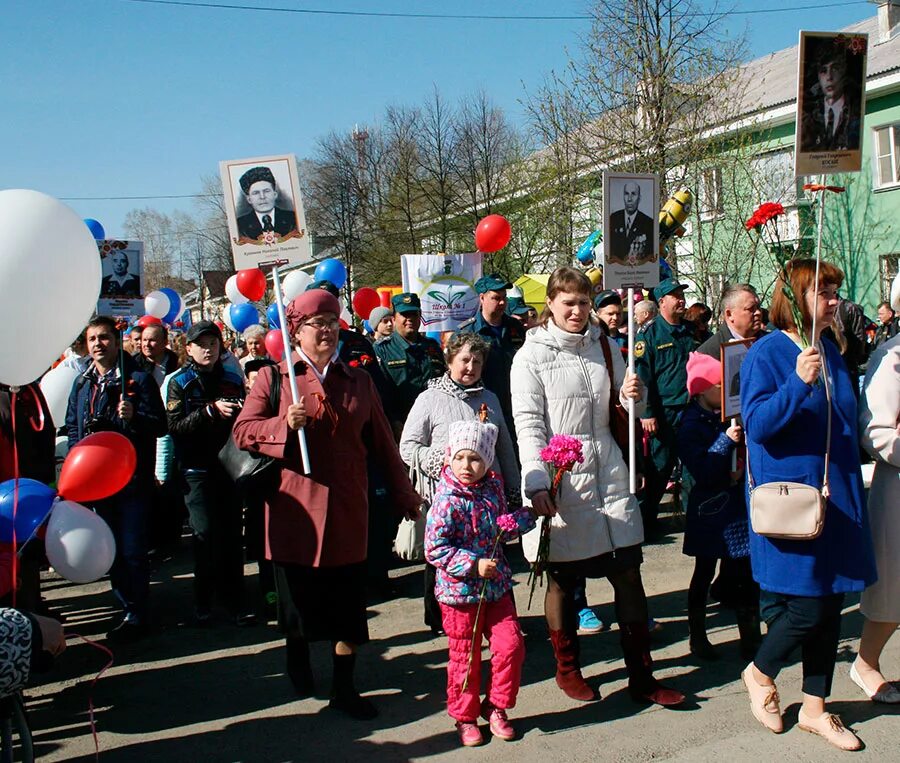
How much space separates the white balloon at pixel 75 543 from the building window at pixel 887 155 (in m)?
24.2

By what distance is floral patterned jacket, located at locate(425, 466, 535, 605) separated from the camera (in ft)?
13.8

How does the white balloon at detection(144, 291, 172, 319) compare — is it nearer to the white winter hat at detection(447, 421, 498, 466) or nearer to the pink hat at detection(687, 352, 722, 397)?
the pink hat at detection(687, 352, 722, 397)

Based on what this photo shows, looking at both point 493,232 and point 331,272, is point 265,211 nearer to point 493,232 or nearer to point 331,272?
point 331,272

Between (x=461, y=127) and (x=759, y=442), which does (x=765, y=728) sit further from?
(x=461, y=127)

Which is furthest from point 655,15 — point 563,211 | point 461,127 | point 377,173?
point 377,173

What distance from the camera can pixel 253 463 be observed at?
4.77 meters

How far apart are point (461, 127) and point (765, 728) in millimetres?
27783

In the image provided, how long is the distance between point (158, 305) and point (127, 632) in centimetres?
769

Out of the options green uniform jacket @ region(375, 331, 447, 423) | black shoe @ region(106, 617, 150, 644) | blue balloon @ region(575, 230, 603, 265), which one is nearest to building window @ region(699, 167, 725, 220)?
blue balloon @ region(575, 230, 603, 265)

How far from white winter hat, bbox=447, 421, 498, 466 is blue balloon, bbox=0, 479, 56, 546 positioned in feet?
5.78

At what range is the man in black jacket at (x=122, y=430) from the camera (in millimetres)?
6043

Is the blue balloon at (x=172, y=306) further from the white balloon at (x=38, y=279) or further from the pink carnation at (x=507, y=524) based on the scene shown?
the pink carnation at (x=507, y=524)

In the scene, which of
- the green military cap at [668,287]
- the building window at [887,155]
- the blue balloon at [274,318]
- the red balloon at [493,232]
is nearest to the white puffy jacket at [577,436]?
the green military cap at [668,287]

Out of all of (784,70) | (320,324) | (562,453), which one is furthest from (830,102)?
(784,70)
